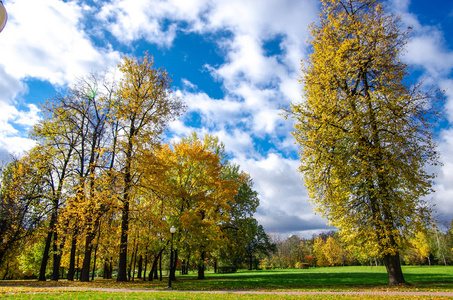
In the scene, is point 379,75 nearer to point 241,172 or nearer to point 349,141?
point 349,141

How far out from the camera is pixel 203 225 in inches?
730

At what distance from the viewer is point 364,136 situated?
12547mm

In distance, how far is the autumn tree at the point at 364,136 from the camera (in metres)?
11.9

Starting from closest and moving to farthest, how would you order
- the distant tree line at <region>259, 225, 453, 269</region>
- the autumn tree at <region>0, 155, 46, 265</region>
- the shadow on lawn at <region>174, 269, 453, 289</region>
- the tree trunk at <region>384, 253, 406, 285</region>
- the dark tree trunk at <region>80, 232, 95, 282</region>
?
the tree trunk at <region>384, 253, 406, 285</region>
the shadow on lawn at <region>174, 269, 453, 289</region>
the dark tree trunk at <region>80, 232, 95, 282</region>
the autumn tree at <region>0, 155, 46, 265</region>
the distant tree line at <region>259, 225, 453, 269</region>

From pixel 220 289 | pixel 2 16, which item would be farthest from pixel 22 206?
pixel 2 16

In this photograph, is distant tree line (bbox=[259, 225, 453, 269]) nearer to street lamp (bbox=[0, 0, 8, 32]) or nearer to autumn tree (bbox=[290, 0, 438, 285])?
autumn tree (bbox=[290, 0, 438, 285])

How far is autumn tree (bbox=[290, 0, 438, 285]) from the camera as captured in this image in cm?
1187

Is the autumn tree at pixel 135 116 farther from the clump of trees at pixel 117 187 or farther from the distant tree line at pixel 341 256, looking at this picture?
the distant tree line at pixel 341 256

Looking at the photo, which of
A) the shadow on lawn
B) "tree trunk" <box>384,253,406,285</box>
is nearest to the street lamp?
"tree trunk" <box>384,253,406,285</box>

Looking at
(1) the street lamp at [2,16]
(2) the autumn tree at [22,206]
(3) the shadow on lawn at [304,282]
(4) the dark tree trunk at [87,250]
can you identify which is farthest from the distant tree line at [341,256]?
(1) the street lamp at [2,16]

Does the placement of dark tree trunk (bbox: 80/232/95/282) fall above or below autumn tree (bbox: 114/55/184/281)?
below

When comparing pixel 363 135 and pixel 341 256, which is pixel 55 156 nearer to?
pixel 363 135

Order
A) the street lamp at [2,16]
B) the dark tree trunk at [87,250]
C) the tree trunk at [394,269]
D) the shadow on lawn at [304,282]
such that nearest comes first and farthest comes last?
the street lamp at [2,16]
the tree trunk at [394,269]
the shadow on lawn at [304,282]
the dark tree trunk at [87,250]

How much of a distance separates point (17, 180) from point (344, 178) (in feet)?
74.4
